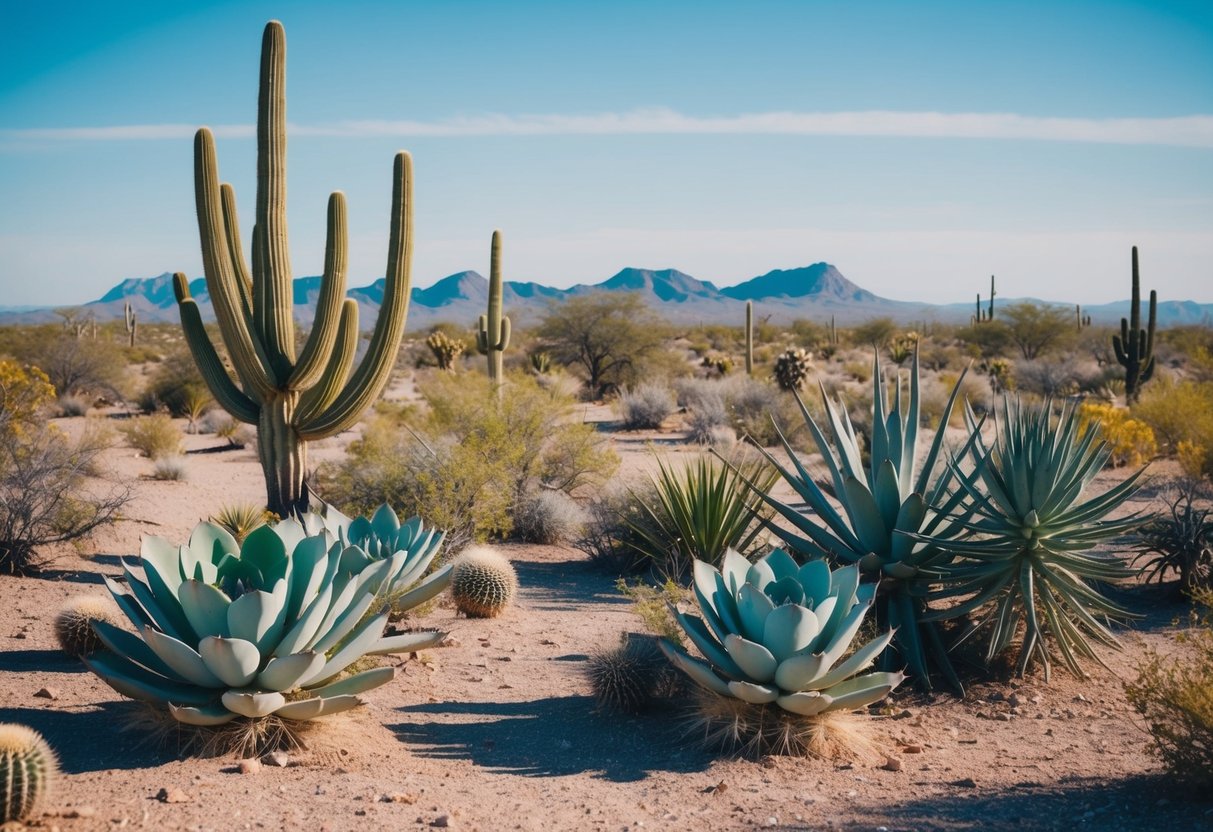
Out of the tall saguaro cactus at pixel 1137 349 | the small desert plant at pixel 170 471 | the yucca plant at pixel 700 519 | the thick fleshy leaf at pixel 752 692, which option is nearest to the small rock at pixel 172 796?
the thick fleshy leaf at pixel 752 692

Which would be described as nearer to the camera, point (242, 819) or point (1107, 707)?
point (242, 819)

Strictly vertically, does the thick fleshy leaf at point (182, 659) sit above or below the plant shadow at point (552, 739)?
above

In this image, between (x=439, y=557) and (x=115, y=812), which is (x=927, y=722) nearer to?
(x=115, y=812)

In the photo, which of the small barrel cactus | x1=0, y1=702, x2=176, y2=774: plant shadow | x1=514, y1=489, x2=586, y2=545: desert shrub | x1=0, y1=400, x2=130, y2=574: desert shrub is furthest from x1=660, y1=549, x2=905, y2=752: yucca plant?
the small barrel cactus

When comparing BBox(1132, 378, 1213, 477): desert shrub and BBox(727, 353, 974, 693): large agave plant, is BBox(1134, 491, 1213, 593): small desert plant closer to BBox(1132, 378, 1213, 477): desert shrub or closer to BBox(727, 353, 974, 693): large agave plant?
BBox(727, 353, 974, 693): large agave plant

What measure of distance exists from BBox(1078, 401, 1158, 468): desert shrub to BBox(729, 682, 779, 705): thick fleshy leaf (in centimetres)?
1248

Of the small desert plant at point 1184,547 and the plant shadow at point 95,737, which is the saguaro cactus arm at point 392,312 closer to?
the plant shadow at point 95,737

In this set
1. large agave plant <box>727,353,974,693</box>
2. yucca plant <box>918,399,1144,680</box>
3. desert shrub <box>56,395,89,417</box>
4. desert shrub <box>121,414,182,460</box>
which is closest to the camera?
yucca plant <box>918,399,1144,680</box>

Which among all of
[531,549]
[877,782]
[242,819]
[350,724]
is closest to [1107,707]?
[877,782]

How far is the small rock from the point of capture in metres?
4.47

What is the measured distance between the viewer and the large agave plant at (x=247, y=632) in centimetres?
499

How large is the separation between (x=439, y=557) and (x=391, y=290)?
288 centimetres

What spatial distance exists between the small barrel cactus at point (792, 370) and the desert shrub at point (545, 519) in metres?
13.5

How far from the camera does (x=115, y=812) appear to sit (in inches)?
171
